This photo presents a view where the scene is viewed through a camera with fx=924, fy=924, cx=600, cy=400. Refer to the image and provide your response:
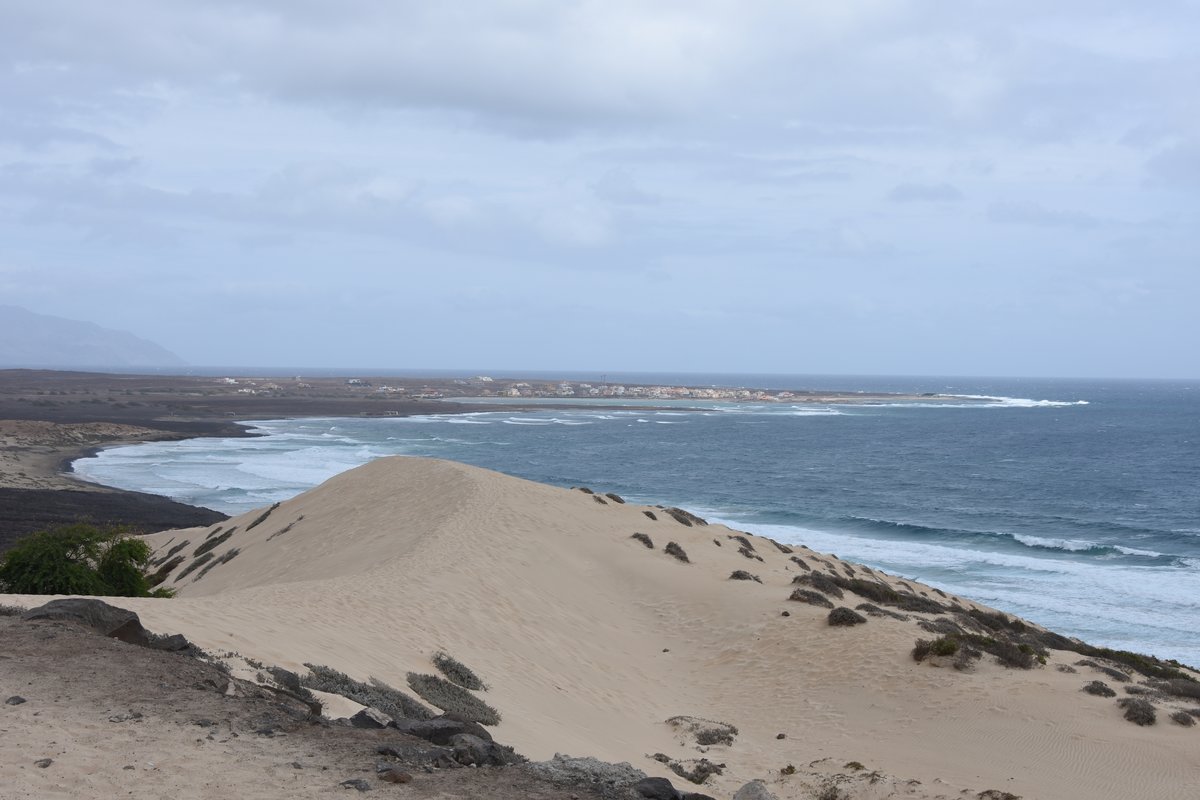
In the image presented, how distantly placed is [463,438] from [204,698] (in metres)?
81.5

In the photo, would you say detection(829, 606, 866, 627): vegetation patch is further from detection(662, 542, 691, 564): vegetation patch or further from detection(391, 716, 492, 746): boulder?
detection(391, 716, 492, 746): boulder

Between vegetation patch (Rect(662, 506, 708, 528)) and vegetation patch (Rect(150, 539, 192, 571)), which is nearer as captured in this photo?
vegetation patch (Rect(150, 539, 192, 571))

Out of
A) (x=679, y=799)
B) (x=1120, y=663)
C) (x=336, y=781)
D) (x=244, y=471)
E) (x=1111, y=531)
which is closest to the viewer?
(x=336, y=781)

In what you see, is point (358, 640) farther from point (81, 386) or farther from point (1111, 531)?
point (81, 386)

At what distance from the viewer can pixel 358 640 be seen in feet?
44.3

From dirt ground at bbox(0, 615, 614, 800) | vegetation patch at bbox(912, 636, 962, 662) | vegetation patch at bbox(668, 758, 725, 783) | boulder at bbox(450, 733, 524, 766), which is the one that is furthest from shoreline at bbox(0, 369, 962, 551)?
boulder at bbox(450, 733, 524, 766)

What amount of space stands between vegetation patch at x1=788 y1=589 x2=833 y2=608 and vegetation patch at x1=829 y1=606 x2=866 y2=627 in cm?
144

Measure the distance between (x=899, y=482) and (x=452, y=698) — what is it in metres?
56.3

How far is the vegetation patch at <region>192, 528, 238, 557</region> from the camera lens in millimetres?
29977

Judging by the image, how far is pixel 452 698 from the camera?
459 inches

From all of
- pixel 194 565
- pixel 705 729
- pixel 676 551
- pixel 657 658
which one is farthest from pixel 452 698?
pixel 194 565

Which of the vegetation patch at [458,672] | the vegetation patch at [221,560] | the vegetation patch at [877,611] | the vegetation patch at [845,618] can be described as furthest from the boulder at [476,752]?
the vegetation patch at [221,560]

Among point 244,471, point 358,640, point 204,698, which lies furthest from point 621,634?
point 244,471

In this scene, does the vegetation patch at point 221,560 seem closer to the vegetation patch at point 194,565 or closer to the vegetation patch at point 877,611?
the vegetation patch at point 194,565
